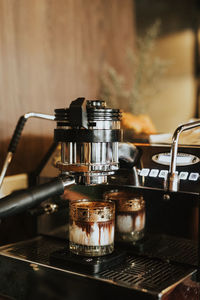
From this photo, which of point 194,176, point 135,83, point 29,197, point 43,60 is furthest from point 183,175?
point 135,83

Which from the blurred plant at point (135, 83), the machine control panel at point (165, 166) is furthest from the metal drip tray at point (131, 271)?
the blurred plant at point (135, 83)

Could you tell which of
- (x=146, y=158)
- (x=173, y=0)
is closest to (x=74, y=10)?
(x=146, y=158)

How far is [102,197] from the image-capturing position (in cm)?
94

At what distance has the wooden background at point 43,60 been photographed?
1133 mm

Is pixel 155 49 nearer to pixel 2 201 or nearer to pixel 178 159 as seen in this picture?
pixel 178 159

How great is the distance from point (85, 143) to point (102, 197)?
0.74 ft

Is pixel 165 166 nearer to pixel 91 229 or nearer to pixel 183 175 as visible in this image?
pixel 183 175

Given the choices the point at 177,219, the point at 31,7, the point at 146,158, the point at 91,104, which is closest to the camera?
the point at 91,104

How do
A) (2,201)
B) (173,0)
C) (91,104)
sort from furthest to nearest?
1. (173,0)
2. (91,104)
3. (2,201)

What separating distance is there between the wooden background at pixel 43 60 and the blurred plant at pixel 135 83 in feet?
0.17

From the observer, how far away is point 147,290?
27.9 inches

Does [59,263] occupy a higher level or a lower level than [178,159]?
lower

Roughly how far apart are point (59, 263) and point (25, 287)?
10 cm

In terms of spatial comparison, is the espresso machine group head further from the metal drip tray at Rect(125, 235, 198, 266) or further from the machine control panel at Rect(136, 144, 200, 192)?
the metal drip tray at Rect(125, 235, 198, 266)
